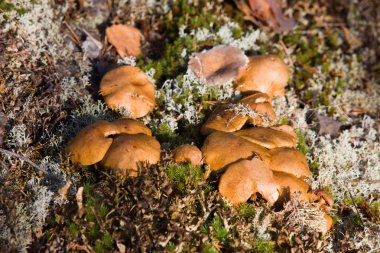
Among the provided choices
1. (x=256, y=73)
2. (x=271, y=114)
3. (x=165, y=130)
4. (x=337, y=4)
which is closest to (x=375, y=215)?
(x=271, y=114)

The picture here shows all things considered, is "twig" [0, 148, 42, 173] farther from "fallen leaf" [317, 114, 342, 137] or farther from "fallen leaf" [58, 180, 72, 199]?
"fallen leaf" [317, 114, 342, 137]

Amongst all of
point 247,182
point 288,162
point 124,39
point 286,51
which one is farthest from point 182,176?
point 286,51

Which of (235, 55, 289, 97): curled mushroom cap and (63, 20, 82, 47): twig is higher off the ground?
(63, 20, 82, 47): twig

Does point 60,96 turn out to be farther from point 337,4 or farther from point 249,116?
point 337,4

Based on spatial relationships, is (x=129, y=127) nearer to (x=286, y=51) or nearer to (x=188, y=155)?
(x=188, y=155)

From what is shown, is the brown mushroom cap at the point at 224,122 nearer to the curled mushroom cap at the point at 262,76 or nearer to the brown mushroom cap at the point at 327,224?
the curled mushroom cap at the point at 262,76

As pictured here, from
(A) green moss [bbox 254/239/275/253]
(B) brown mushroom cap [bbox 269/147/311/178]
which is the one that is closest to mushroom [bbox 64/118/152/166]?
(B) brown mushroom cap [bbox 269/147/311/178]
